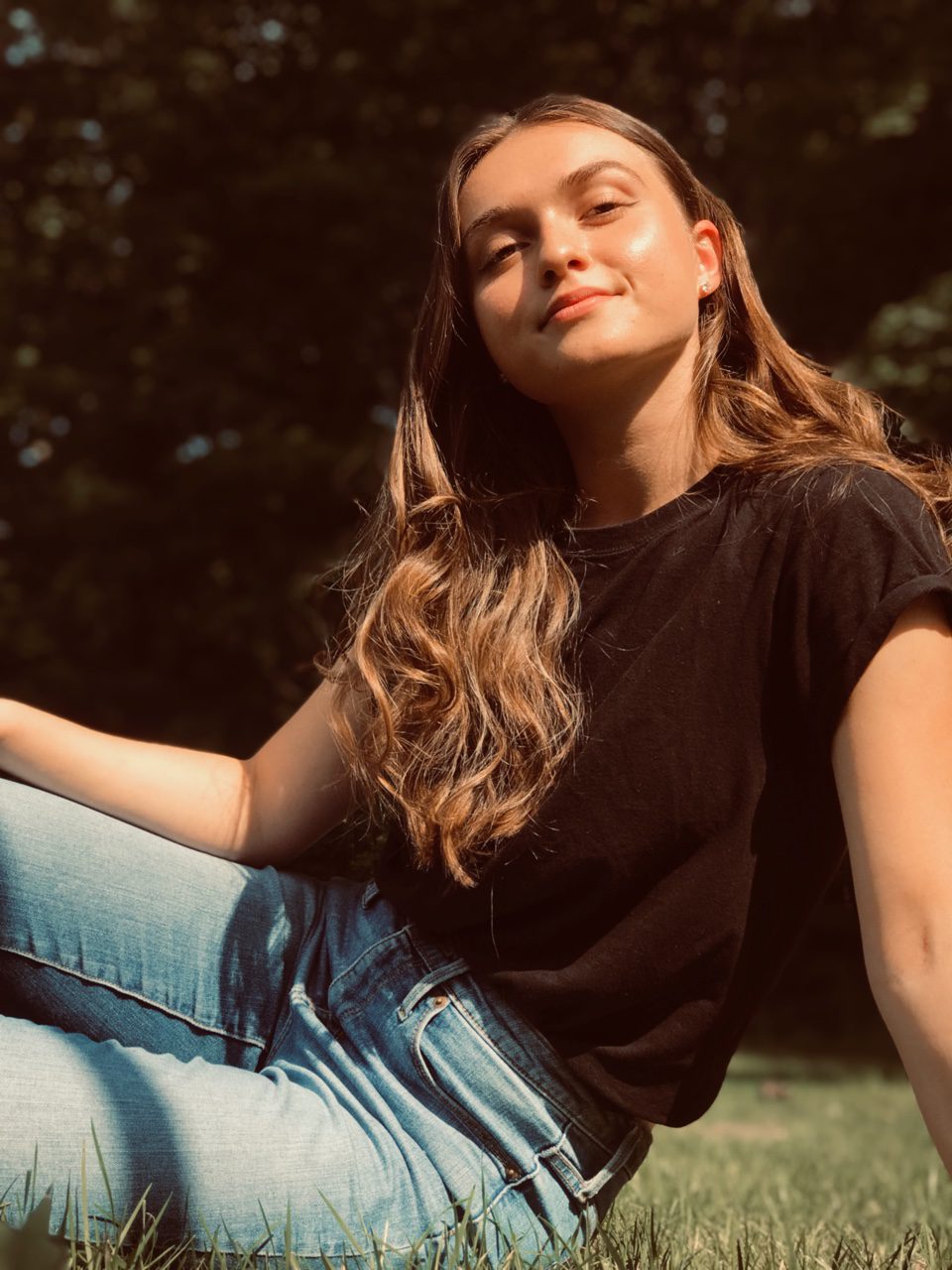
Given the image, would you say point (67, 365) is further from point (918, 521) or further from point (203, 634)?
point (918, 521)

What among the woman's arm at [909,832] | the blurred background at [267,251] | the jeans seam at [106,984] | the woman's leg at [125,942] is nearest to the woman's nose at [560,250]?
the woman's arm at [909,832]

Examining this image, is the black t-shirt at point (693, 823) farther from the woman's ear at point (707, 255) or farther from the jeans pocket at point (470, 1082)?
the woman's ear at point (707, 255)

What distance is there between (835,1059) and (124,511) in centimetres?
648

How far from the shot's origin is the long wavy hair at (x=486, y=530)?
1.99 m

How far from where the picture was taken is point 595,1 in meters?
10.9

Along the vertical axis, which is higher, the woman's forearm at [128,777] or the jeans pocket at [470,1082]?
the woman's forearm at [128,777]

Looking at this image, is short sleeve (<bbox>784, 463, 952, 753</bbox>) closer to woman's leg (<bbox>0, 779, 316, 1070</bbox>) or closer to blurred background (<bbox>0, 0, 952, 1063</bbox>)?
woman's leg (<bbox>0, 779, 316, 1070</bbox>)

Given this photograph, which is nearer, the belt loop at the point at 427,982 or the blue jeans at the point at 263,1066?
the blue jeans at the point at 263,1066

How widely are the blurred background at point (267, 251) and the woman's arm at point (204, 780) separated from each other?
746 cm

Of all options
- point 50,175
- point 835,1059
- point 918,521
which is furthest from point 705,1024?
point 50,175

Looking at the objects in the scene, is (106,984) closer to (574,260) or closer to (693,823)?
(693,823)

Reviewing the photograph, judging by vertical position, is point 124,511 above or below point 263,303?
below

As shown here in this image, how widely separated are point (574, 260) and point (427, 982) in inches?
41.9

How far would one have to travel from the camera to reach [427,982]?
1927mm
